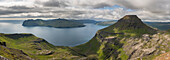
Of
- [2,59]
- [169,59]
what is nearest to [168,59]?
[169,59]

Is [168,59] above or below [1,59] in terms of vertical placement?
below

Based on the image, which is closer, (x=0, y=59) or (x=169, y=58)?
(x=0, y=59)

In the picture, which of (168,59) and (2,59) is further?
(168,59)

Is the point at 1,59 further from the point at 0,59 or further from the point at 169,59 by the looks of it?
the point at 169,59

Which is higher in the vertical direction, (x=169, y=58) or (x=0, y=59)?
(x=0, y=59)

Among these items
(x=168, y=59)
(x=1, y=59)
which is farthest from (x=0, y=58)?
(x=168, y=59)

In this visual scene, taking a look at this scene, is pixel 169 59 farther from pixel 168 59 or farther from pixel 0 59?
pixel 0 59

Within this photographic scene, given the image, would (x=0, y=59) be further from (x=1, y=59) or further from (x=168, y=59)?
(x=168, y=59)
